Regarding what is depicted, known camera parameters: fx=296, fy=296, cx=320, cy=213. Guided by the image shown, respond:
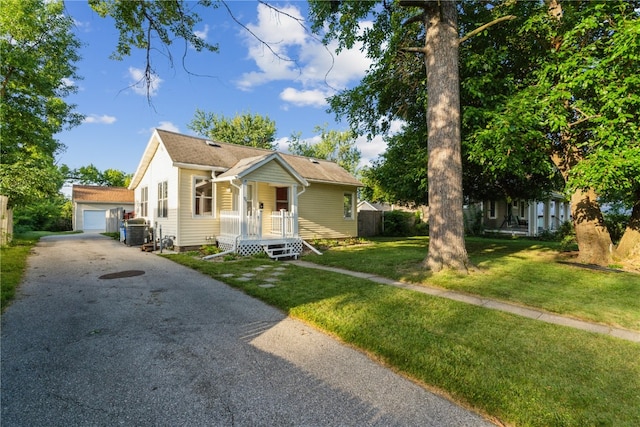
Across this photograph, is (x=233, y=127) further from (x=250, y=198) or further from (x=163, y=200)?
(x=250, y=198)

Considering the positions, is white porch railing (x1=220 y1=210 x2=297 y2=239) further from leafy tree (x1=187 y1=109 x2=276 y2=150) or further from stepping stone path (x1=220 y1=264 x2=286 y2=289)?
leafy tree (x1=187 y1=109 x2=276 y2=150)

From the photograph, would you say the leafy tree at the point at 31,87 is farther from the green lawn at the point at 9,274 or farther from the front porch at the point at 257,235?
the front porch at the point at 257,235

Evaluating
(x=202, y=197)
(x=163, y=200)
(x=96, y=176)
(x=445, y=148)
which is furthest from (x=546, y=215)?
(x=96, y=176)

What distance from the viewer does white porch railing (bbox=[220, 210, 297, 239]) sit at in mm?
10250

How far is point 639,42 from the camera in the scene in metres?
5.50

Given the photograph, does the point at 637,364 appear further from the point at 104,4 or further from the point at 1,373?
the point at 104,4

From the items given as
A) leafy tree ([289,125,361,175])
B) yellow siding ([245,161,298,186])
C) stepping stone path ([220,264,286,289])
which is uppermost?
leafy tree ([289,125,361,175])

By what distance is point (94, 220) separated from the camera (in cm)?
2723

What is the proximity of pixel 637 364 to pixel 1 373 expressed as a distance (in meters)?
6.17

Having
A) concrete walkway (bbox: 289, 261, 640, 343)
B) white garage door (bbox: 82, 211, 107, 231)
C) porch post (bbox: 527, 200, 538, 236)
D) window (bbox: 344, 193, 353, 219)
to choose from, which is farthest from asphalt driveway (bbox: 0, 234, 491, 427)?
white garage door (bbox: 82, 211, 107, 231)

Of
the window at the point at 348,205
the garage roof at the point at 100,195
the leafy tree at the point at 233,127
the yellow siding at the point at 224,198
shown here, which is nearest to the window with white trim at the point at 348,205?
the window at the point at 348,205

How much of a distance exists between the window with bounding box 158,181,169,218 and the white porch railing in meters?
2.58

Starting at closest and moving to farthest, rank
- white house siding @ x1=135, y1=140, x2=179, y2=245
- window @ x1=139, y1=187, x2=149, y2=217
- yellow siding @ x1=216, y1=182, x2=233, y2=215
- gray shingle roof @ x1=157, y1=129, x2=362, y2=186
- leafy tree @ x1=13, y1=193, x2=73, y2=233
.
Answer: white house siding @ x1=135, y1=140, x2=179, y2=245, gray shingle roof @ x1=157, y1=129, x2=362, y2=186, yellow siding @ x1=216, y1=182, x2=233, y2=215, window @ x1=139, y1=187, x2=149, y2=217, leafy tree @ x1=13, y1=193, x2=73, y2=233

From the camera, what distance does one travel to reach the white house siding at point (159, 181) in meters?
11.2
